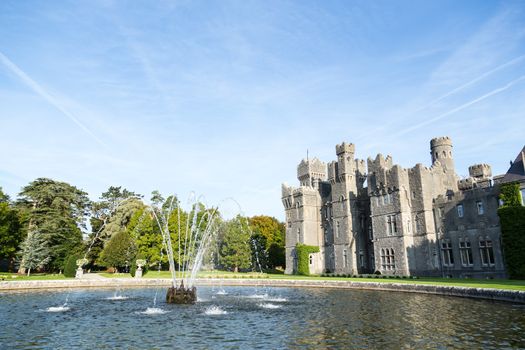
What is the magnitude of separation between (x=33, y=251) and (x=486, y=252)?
49755 millimetres

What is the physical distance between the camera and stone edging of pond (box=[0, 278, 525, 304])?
2088 centimetres

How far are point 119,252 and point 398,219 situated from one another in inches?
1381

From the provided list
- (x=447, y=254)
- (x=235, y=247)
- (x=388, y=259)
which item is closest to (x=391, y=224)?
(x=388, y=259)

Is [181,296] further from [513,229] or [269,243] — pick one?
[269,243]

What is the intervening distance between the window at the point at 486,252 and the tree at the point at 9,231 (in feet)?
178

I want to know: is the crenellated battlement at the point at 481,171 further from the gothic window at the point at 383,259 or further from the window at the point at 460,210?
the gothic window at the point at 383,259

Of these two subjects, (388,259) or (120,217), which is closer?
(388,259)

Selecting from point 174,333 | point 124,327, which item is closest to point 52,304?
point 124,327

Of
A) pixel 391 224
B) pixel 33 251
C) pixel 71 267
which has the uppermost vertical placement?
pixel 391 224

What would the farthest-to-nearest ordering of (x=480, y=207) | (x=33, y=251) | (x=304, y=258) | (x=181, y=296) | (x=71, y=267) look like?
1. (x=304, y=258)
2. (x=33, y=251)
3. (x=71, y=267)
4. (x=480, y=207)
5. (x=181, y=296)

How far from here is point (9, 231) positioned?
50781mm

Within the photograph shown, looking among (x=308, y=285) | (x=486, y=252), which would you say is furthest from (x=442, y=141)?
(x=308, y=285)

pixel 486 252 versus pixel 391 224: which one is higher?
pixel 391 224

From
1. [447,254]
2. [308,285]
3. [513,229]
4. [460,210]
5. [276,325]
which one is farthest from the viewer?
[447,254]
